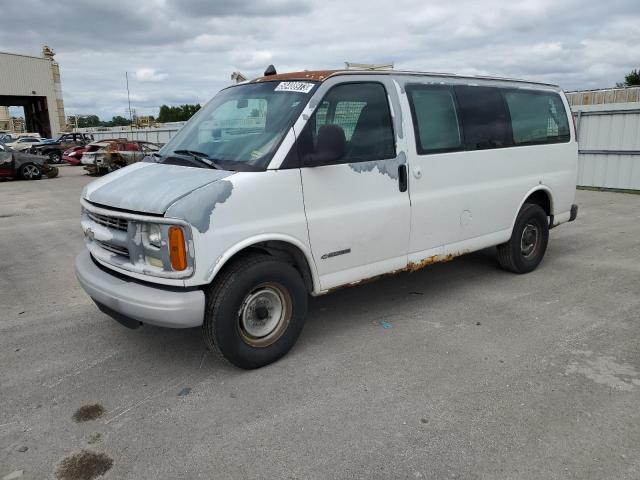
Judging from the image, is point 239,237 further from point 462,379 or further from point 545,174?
point 545,174

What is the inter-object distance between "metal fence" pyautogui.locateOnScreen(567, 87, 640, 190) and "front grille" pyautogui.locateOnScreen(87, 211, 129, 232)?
12923mm

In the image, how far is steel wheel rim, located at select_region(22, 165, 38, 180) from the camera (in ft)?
61.2

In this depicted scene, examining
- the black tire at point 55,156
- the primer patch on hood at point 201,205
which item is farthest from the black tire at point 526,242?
the black tire at point 55,156

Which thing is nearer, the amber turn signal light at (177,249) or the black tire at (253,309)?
the amber turn signal light at (177,249)

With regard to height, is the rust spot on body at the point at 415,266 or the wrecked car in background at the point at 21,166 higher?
the wrecked car in background at the point at 21,166

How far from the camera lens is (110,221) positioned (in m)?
3.67

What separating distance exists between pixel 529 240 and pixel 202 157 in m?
4.05

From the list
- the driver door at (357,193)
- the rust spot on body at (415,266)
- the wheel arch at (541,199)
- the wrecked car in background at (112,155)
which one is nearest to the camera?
the driver door at (357,193)

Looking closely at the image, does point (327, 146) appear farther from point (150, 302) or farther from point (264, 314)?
point (150, 302)

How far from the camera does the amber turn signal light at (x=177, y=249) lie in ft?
10.5

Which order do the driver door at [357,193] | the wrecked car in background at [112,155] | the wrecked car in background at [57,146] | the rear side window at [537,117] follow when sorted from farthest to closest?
1. the wrecked car in background at [57,146]
2. the wrecked car in background at [112,155]
3. the rear side window at [537,117]
4. the driver door at [357,193]

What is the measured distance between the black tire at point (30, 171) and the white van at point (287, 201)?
17003mm

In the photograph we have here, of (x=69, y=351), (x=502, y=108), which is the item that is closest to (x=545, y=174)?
(x=502, y=108)

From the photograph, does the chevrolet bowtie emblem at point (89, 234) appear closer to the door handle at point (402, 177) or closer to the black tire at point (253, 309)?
the black tire at point (253, 309)
